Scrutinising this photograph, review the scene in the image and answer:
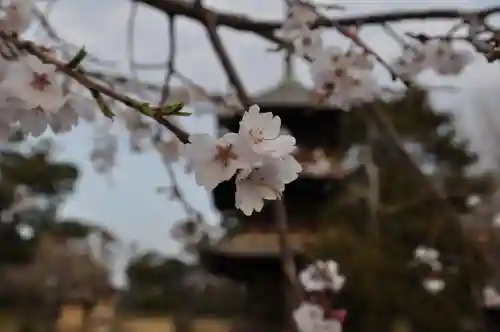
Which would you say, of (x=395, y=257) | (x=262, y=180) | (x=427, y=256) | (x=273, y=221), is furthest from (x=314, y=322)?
(x=273, y=221)

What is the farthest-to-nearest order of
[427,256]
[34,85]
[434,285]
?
[434,285] < [427,256] < [34,85]

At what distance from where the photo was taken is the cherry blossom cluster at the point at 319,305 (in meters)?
1.14

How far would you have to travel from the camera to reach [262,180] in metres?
0.55

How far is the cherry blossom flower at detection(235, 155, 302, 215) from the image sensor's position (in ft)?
1.80

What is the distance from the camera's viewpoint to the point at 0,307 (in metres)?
4.61

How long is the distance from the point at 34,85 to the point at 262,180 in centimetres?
29

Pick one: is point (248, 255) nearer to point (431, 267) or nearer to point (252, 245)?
Answer: point (252, 245)

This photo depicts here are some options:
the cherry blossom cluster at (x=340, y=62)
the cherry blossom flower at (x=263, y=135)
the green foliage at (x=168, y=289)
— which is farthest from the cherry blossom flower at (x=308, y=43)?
the green foliage at (x=168, y=289)

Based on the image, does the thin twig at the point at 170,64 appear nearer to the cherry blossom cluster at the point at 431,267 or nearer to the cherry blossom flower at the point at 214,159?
the cherry blossom flower at the point at 214,159

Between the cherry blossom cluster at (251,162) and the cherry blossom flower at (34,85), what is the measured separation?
250 millimetres

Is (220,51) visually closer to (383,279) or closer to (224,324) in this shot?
(383,279)

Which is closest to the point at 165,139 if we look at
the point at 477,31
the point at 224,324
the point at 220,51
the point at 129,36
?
the point at 129,36

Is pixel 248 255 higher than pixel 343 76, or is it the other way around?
pixel 248 255

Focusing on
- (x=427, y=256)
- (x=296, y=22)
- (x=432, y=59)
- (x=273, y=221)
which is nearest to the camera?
(x=296, y=22)
